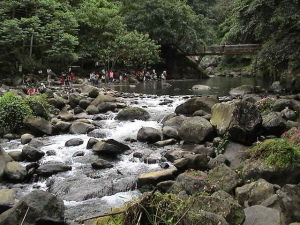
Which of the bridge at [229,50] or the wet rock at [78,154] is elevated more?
the bridge at [229,50]

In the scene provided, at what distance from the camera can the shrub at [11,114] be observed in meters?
15.2

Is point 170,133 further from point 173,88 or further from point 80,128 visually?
point 173,88

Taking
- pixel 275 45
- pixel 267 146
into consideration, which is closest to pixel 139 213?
pixel 267 146

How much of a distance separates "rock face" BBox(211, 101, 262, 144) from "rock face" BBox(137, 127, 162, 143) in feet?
7.81

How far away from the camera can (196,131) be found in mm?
13180

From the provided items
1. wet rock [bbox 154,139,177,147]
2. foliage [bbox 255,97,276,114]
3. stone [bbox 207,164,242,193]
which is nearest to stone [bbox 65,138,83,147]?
wet rock [bbox 154,139,177,147]

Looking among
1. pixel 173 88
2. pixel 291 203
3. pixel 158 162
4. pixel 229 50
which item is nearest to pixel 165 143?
pixel 158 162

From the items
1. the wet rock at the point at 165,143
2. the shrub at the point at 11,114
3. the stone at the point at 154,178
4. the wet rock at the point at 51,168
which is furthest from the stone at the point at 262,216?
the shrub at the point at 11,114

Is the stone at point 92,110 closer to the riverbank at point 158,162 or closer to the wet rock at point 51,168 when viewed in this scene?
the riverbank at point 158,162

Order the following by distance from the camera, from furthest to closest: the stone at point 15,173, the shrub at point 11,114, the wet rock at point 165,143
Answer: the shrub at point 11,114, the wet rock at point 165,143, the stone at point 15,173

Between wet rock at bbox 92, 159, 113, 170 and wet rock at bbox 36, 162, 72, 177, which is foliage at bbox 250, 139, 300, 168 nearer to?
wet rock at bbox 92, 159, 113, 170

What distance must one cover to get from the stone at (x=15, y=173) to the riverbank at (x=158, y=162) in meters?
0.03

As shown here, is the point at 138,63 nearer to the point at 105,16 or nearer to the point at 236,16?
the point at 105,16

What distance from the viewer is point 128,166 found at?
36.4 feet
